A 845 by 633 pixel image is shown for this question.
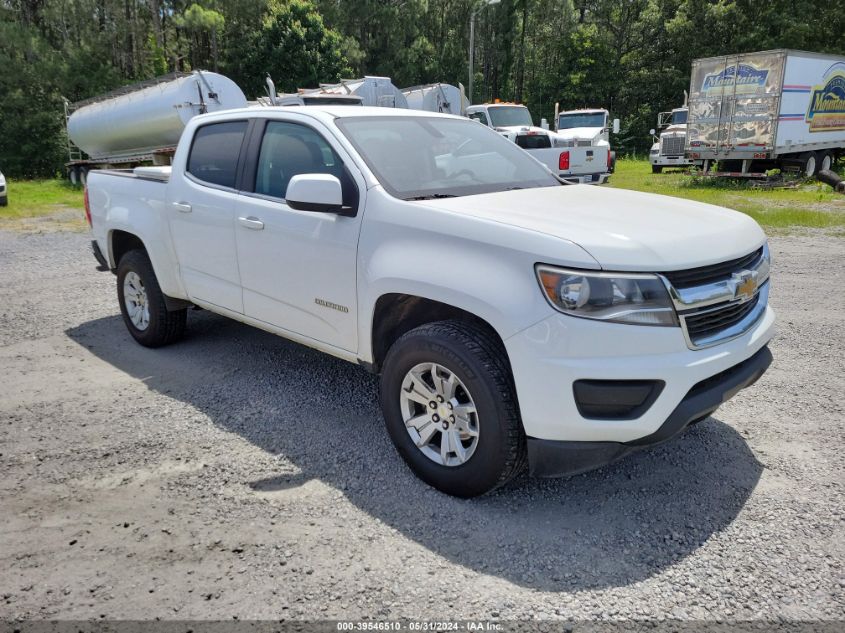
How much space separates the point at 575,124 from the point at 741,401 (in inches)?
813

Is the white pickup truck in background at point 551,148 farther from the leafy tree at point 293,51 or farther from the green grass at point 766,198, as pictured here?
the leafy tree at point 293,51

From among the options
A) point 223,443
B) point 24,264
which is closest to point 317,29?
point 24,264

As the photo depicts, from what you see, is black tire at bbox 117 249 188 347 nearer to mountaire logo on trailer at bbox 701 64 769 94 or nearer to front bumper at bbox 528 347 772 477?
front bumper at bbox 528 347 772 477

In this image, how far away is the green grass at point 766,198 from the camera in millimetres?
11555

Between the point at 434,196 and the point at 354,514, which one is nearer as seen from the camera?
the point at 354,514

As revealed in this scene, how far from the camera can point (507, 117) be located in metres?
19.2

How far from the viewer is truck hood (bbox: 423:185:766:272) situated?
2.76m

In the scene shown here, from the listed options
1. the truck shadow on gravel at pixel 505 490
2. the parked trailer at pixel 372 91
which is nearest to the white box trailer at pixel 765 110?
the parked trailer at pixel 372 91

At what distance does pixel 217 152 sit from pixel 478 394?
2.83 metres

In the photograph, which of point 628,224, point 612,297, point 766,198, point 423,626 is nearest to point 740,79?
point 766,198

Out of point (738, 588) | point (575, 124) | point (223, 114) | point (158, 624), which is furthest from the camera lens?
point (575, 124)

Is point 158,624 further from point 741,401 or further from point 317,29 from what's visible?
point 317,29

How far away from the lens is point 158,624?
7.91ft

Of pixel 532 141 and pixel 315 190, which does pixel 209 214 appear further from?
pixel 532 141
